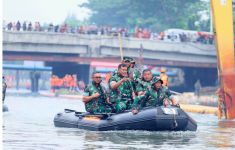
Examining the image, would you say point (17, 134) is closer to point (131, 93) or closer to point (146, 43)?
point (131, 93)

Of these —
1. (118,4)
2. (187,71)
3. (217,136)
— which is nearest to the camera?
(217,136)

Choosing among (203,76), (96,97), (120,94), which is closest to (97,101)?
(96,97)

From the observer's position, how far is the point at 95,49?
3036 inches

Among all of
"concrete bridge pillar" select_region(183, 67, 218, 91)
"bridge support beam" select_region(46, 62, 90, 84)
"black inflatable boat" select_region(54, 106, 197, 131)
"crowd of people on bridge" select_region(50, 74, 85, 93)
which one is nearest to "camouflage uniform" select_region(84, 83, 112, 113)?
"black inflatable boat" select_region(54, 106, 197, 131)

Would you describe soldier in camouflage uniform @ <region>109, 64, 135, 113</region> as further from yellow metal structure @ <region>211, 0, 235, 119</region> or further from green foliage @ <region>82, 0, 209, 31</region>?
green foliage @ <region>82, 0, 209, 31</region>

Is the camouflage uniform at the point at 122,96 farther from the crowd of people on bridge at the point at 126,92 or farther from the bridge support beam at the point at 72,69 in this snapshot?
the bridge support beam at the point at 72,69

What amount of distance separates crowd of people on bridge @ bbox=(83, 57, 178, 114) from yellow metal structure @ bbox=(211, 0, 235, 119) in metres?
10.2

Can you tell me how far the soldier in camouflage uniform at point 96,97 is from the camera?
2361cm

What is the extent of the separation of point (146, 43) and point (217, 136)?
55343mm

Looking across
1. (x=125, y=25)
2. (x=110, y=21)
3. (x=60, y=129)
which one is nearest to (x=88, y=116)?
(x=60, y=129)

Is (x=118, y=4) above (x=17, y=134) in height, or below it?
above

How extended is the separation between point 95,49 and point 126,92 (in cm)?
5327

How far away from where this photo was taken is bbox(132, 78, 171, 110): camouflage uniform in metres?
23.4

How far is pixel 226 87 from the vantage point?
34.2 metres
